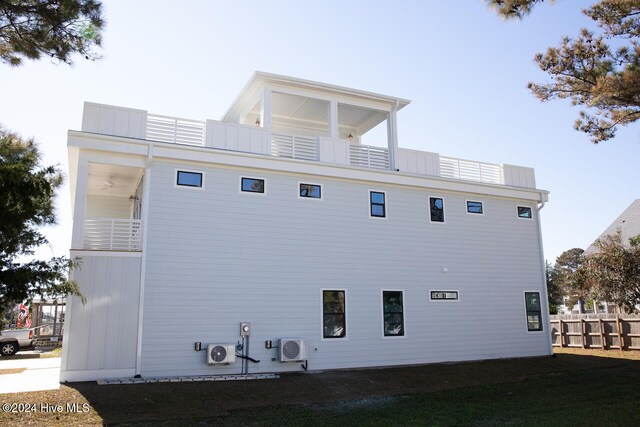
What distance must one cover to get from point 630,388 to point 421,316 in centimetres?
572

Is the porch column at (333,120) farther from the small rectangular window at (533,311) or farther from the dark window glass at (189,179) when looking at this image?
the small rectangular window at (533,311)

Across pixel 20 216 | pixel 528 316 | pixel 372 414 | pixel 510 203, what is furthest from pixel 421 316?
pixel 20 216

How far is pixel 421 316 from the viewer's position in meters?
16.0

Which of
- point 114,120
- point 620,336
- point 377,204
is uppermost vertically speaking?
point 114,120

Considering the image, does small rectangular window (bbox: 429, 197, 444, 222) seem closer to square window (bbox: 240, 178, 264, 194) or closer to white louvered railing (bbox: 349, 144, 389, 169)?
white louvered railing (bbox: 349, 144, 389, 169)

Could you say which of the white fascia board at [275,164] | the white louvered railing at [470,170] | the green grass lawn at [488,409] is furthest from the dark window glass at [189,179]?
the white louvered railing at [470,170]

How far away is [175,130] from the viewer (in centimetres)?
1411

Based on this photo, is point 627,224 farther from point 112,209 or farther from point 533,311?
point 112,209

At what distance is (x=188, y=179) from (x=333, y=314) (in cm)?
543

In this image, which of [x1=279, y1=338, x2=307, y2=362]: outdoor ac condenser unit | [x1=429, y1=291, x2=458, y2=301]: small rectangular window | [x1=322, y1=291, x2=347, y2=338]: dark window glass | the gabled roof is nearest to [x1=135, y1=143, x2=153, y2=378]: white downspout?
[x1=279, y1=338, x2=307, y2=362]: outdoor ac condenser unit

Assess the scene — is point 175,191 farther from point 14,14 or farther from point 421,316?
point 421,316

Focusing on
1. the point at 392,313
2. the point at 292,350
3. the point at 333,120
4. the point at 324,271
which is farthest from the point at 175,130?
the point at 392,313

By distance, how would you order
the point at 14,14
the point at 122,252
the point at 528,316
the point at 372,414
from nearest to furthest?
1. the point at 14,14
2. the point at 372,414
3. the point at 122,252
4. the point at 528,316

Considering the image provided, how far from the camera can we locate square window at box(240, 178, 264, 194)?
1445 centimetres
